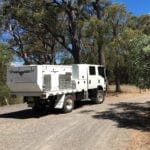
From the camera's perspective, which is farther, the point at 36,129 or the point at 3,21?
the point at 3,21

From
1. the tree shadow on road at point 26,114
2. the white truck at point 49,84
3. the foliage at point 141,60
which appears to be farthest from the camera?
the tree shadow on road at point 26,114

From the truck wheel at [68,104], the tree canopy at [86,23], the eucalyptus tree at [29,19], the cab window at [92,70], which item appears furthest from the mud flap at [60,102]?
the eucalyptus tree at [29,19]

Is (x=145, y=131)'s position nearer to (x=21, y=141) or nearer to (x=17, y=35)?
(x=21, y=141)

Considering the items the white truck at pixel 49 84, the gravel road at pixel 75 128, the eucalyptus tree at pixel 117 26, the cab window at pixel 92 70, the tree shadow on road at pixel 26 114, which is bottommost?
the gravel road at pixel 75 128

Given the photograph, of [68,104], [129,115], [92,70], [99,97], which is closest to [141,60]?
[129,115]

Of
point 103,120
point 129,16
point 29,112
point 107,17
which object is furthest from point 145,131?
point 129,16

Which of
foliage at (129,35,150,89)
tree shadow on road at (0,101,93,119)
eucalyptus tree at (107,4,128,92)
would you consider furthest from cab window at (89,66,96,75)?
eucalyptus tree at (107,4,128,92)

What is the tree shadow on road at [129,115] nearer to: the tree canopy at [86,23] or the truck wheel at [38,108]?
the truck wheel at [38,108]

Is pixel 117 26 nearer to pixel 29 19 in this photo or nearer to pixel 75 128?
pixel 29 19

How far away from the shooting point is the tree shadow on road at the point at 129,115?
60.7ft

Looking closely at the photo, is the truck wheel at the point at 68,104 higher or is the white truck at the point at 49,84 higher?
the white truck at the point at 49,84

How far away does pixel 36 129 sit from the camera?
675 inches

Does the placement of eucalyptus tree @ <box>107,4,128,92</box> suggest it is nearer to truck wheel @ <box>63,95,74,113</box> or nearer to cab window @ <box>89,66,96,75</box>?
cab window @ <box>89,66,96,75</box>

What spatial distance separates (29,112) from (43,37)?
833 inches
